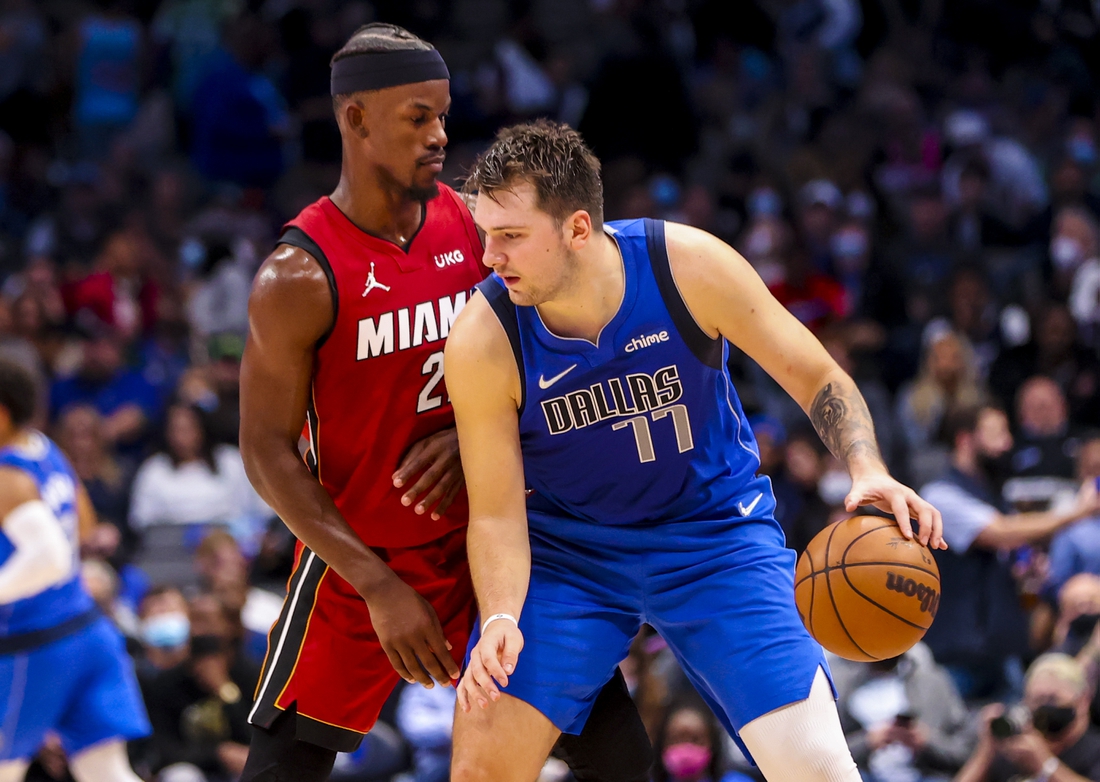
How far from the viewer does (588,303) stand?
3.59m

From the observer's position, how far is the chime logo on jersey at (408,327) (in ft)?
12.1

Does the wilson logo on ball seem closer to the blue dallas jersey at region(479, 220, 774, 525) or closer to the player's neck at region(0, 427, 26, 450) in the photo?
the blue dallas jersey at region(479, 220, 774, 525)

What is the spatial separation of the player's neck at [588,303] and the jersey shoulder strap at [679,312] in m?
0.10

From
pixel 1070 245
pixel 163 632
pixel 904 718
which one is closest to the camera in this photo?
pixel 904 718

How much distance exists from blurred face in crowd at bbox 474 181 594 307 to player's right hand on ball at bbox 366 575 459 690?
2.66ft

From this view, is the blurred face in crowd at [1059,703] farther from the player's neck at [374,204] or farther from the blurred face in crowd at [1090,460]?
the player's neck at [374,204]

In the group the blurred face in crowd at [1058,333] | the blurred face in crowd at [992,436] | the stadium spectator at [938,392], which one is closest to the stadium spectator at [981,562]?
the blurred face in crowd at [992,436]

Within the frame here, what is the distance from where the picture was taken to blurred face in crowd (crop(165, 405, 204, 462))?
9055 millimetres

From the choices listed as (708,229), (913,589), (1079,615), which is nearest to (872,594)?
(913,589)

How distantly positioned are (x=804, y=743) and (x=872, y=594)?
390 mm

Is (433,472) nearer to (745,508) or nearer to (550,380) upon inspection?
(550,380)

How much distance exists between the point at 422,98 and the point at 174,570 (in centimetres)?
555

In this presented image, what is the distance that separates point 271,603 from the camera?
7828 mm

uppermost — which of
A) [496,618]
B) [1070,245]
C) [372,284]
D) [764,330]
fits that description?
[1070,245]
